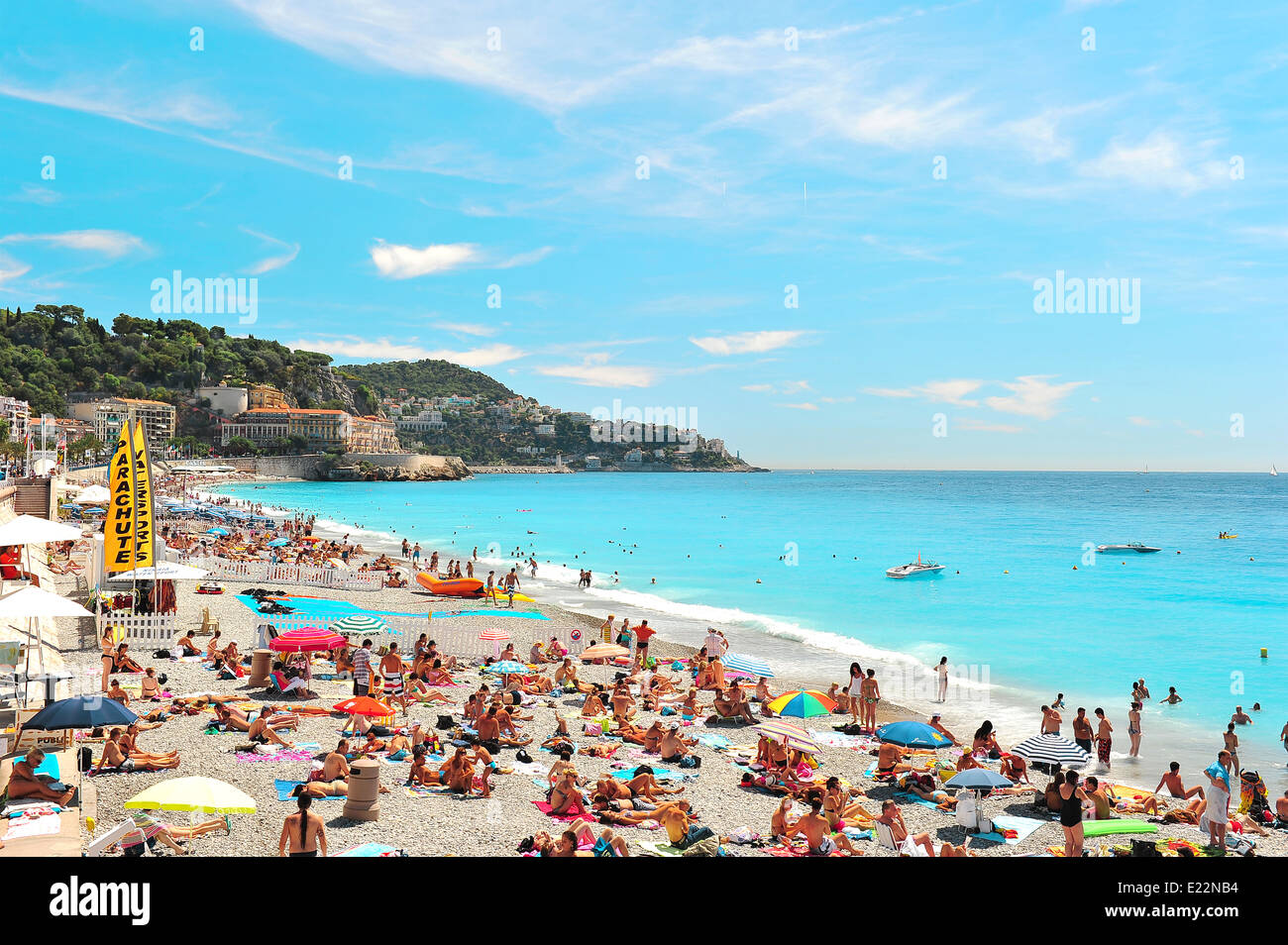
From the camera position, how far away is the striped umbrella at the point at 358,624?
17281 mm

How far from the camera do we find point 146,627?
17.3 m

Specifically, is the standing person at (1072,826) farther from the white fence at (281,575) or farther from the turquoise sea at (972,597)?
the white fence at (281,575)

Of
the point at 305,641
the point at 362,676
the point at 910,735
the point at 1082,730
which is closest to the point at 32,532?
the point at 305,641

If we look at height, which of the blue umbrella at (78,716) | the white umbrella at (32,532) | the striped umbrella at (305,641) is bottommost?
the striped umbrella at (305,641)

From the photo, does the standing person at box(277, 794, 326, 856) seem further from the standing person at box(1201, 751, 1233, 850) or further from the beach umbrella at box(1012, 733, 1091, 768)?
the standing person at box(1201, 751, 1233, 850)

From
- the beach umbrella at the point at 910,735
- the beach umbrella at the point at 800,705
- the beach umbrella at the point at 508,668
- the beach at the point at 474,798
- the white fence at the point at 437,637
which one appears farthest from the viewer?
the white fence at the point at 437,637

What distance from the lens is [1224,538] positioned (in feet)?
227

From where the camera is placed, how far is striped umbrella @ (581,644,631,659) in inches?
713

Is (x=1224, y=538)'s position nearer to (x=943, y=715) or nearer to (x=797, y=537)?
(x=797, y=537)

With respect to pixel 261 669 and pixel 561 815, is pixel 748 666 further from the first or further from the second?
pixel 261 669

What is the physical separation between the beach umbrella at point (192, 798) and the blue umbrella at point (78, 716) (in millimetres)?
1501

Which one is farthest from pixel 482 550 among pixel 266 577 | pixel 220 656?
pixel 220 656

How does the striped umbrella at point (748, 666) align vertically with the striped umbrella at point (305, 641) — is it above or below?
below

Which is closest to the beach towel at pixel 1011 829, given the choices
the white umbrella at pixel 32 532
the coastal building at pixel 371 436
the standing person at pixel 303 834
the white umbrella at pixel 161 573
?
the standing person at pixel 303 834
